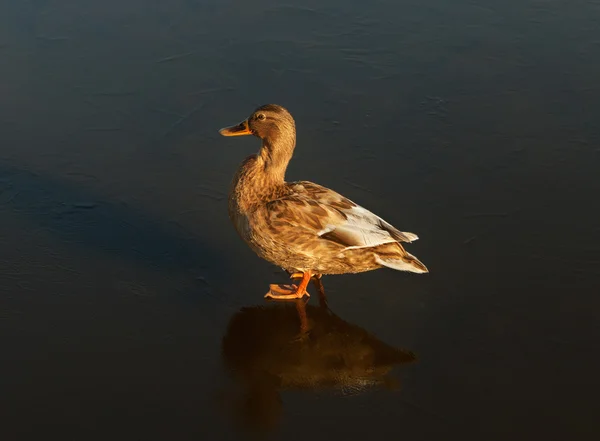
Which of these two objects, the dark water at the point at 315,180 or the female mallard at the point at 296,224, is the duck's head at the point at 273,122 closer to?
the female mallard at the point at 296,224

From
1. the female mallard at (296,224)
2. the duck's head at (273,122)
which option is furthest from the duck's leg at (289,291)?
the duck's head at (273,122)

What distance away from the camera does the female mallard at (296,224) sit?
15.7 ft

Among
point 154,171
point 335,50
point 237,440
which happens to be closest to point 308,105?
point 335,50

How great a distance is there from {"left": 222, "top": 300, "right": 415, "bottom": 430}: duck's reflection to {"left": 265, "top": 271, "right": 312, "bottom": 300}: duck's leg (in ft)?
0.19

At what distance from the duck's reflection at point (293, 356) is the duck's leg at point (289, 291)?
0.19ft

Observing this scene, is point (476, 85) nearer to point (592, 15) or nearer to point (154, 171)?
point (592, 15)

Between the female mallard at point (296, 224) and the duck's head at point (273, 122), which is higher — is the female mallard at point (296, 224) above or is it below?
below

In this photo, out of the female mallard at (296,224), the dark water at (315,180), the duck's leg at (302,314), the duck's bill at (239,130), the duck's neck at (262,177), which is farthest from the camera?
the duck's bill at (239,130)

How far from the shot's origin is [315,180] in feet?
19.1

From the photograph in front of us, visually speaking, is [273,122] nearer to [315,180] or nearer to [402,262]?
[315,180]

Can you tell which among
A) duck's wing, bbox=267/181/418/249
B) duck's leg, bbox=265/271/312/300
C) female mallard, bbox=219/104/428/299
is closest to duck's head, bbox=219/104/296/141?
female mallard, bbox=219/104/428/299

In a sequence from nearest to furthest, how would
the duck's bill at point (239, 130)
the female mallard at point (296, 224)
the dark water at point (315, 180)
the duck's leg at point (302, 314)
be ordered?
1. the dark water at point (315, 180)
2. the duck's leg at point (302, 314)
3. the female mallard at point (296, 224)
4. the duck's bill at point (239, 130)

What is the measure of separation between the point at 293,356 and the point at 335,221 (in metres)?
0.89

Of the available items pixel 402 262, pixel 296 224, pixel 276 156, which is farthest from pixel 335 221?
pixel 276 156
